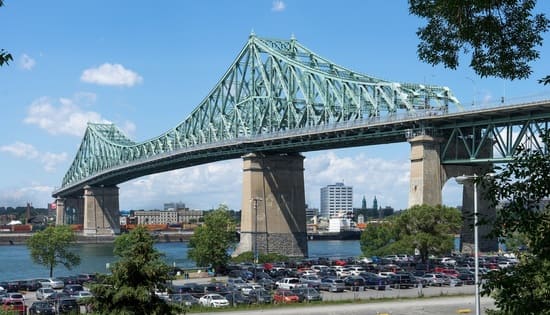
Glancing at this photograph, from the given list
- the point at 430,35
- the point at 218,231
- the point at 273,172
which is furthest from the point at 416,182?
the point at 430,35

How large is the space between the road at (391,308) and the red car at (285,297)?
3261 mm

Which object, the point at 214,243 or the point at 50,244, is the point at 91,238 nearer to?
the point at 50,244

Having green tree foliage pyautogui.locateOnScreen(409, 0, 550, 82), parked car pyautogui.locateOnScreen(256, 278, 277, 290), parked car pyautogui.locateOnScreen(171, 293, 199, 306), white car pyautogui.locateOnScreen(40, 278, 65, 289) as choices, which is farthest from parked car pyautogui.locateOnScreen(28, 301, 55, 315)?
green tree foliage pyautogui.locateOnScreen(409, 0, 550, 82)

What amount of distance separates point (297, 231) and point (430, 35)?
87.4 meters

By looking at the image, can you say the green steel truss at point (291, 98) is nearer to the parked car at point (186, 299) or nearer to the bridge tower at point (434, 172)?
the bridge tower at point (434, 172)

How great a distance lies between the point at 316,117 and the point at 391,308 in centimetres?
6319

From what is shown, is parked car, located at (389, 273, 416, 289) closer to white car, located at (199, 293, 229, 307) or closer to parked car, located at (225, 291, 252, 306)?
parked car, located at (225, 291, 252, 306)

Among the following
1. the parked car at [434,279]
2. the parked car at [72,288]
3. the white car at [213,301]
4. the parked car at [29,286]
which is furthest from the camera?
the parked car at [29,286]

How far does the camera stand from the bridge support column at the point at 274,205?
97.1 meters

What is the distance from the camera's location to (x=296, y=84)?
10831 cm

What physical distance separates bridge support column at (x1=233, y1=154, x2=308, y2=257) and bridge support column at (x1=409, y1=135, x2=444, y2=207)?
77.8 feet

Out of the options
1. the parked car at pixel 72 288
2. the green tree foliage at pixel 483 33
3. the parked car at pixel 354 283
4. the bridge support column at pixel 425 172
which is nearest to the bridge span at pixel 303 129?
the bridge support column at pixel 425 172

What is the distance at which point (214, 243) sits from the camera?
223 feet

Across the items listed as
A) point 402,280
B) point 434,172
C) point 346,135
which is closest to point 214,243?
point 402,280
